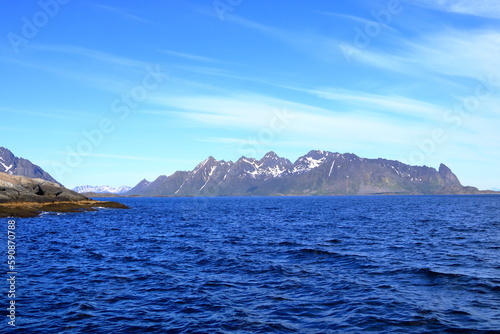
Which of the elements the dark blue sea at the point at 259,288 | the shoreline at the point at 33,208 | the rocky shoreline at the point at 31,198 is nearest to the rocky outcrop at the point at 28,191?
the rocky shoreline at the point at 31,198

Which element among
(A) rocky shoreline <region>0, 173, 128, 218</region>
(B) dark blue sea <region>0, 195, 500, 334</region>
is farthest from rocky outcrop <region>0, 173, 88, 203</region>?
(B) dark blue sea <region>0, 195, 500, 334</region>

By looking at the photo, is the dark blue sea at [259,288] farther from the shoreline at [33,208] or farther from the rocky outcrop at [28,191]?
the rocky outcrop at [28,191]

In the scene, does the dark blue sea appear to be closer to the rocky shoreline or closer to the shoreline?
the shoreline

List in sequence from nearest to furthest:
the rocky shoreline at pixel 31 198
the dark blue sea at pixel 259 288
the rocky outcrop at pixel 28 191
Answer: the dark blue sea at pixel 259 288, the rocky shoreline at pixel 31 198, the rocky outcrop at pixel 28 191

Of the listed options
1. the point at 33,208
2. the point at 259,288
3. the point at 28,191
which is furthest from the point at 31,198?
the point at 259,288

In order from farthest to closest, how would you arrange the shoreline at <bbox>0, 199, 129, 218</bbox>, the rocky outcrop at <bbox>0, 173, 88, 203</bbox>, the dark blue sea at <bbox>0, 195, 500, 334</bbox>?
the rocky outcrop at <bbox>0, 173, 88, 203</bbox> < the shoreline at <bbox>0, 199, 129, 218</bbox> < the dark blue sea at <bbox>0, 195, 500, 334</bbox>

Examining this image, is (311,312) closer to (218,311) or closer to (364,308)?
(364,308)

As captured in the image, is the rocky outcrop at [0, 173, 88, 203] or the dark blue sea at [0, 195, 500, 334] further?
the rocky outcrop at [0, 173, 88, 203]

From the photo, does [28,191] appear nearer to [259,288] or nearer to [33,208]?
[33,208]

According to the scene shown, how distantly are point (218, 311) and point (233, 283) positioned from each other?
547 centimetres

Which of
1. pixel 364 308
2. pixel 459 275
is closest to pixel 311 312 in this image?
pixel 364 308

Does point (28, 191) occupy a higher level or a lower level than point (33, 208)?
higher

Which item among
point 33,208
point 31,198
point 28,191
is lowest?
point 33,208

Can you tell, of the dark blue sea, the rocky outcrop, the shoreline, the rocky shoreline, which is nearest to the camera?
the dark blue sea
